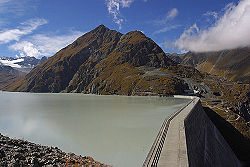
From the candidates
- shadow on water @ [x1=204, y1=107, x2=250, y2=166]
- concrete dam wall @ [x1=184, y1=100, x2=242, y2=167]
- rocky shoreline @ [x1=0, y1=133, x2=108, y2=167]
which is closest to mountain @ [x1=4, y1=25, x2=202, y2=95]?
shadow on water @ [x1=204, y1=107, x2=250, y2=166]

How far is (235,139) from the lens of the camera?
49.1 metres

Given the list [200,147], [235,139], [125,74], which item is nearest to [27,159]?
[200,147]

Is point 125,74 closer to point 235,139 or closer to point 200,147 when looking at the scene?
point 235,139

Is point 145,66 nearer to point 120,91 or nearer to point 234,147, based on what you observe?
point 120,91

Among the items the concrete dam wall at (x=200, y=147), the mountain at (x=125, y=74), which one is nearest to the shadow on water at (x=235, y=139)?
the concrete dam wall at (x=200, y=147)

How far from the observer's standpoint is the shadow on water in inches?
1745

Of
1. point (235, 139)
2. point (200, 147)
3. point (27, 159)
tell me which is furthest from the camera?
point (235, 139)

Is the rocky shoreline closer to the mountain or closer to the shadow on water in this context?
the shadow on water

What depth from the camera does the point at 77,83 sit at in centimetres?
17050

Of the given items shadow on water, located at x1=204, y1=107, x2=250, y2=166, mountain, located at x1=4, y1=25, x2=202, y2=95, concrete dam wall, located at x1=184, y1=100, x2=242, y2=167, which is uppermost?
mountain, located at x1=4, y1=25, x2=202, y2=95

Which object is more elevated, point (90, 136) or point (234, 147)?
point (90, 136)

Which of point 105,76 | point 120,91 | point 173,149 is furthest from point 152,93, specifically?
point 173,149

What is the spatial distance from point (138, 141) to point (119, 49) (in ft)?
538

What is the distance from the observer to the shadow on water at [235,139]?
44.3 metres
